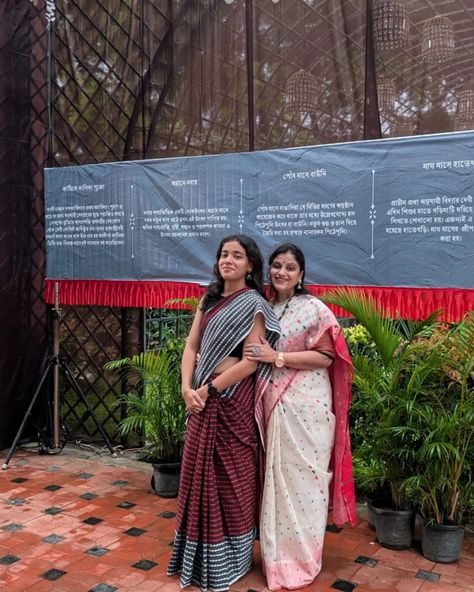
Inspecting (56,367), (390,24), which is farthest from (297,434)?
(56,367)

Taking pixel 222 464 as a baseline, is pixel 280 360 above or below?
above

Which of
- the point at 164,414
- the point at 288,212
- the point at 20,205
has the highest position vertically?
the point at 20,205

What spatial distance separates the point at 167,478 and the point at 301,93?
2.27m

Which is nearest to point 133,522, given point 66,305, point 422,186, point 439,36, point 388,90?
point 66,305

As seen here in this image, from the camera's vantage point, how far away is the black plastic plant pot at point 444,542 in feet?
9.44

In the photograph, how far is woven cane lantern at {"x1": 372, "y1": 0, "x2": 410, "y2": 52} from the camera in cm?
341

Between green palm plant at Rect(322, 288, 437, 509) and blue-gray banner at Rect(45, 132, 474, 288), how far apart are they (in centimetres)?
39

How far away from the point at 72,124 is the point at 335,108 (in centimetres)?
191

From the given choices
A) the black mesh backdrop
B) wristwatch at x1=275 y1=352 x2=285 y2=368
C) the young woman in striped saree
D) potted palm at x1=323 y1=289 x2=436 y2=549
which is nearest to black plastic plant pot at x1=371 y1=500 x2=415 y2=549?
potted palm at x1=323 y1=289 x2=436 y2=549

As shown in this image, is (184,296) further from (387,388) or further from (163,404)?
(387,388)

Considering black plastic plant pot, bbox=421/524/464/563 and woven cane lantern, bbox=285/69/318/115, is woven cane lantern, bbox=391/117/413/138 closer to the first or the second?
woven cane lantern, bbox=285/69/318/115

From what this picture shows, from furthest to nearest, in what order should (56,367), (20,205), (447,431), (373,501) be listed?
(20,205) < (56,367) < (373,501) < (447,431)

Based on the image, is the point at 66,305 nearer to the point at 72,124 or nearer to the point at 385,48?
the point at 72,124

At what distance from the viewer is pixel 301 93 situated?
12.2 feet
